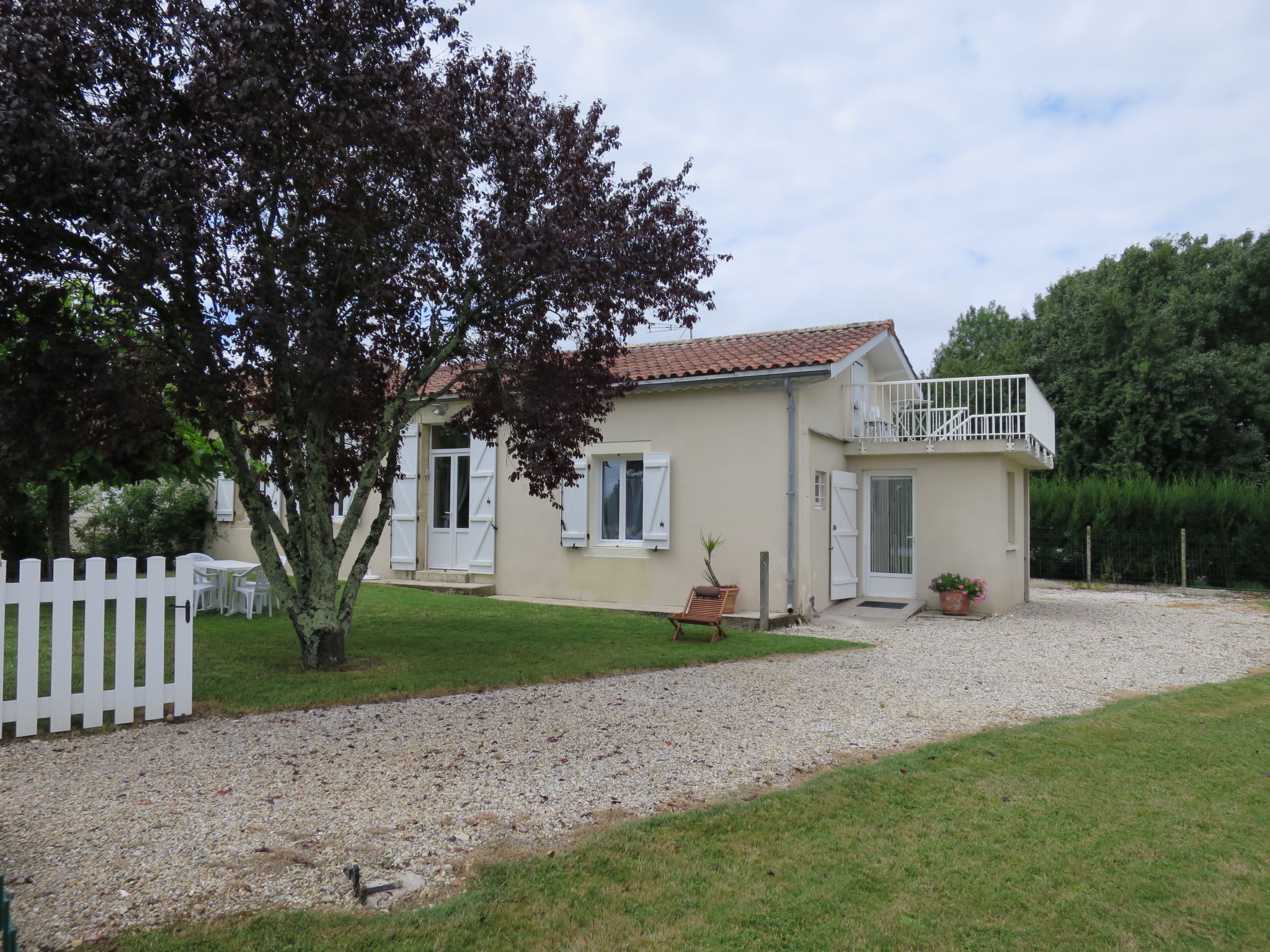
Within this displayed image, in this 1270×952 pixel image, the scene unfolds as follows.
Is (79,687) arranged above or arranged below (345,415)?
Result: below

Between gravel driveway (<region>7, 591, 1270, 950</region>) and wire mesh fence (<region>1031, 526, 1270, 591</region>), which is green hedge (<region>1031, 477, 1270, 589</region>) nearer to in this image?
wire mesh fence (<region>1031, 526, 1270, 591</region>)

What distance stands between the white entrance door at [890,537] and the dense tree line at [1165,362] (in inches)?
467

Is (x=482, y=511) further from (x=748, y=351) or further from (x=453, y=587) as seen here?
(x=748, y=351)

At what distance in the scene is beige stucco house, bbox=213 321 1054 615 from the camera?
1197 cm

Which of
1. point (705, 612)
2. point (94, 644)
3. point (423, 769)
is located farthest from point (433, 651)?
point (423, 769)

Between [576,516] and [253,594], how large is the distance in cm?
450

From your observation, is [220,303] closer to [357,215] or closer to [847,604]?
[357,215]

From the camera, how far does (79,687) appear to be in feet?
21.3

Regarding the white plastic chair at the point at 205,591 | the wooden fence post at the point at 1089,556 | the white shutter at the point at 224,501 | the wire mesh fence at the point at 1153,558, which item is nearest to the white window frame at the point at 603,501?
the white plastic chair at the point at 205,591

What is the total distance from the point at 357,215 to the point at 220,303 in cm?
113

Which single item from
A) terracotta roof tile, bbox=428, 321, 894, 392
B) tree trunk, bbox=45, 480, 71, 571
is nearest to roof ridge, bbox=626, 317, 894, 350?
terracotta roof tile, bbox=428, 321, 894, 392

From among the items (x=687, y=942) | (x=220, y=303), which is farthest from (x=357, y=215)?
(x=687, y=942)

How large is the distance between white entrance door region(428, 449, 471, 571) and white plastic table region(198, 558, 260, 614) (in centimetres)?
377

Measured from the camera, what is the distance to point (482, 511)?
552 inches
